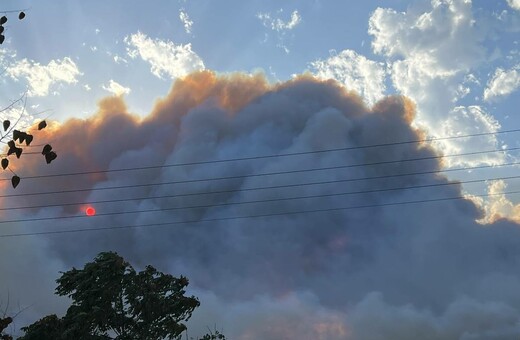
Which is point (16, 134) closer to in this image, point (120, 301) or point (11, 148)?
point (11, 148)

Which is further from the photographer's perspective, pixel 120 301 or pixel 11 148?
pixel 120 301

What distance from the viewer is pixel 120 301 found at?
38.5 m

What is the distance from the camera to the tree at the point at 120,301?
37.2 meters

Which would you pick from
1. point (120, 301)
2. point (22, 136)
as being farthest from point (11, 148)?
point (120, 301)

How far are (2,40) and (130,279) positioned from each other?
34732 millimetres

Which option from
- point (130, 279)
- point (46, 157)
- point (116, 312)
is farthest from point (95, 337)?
point (46, 157)

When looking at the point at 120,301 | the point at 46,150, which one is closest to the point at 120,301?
the point at 120,301

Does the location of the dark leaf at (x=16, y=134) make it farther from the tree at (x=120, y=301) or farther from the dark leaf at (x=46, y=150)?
the tree at (x=120, y=301)

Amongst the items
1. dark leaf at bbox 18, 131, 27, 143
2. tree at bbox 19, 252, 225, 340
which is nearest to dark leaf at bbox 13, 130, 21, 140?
dark leaf at bbox 18, 131, 27, 143

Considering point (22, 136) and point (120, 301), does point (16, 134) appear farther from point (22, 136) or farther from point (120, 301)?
point (120, 301)

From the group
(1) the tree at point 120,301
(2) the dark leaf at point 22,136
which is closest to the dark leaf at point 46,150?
(2) the dark leaf at point 22,136

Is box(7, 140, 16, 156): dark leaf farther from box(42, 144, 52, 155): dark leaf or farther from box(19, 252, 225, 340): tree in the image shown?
box(19, 252, 225, 340): tree

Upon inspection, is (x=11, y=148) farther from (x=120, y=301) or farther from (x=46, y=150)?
(x=120, y=301)

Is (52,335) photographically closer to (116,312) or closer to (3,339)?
(116,312)
